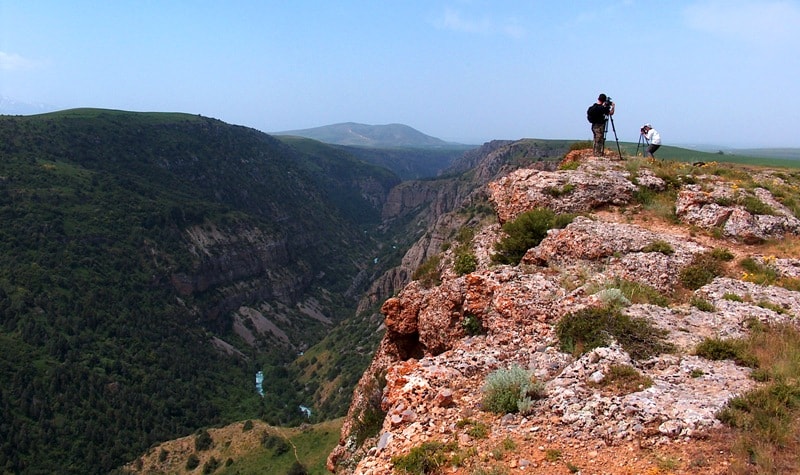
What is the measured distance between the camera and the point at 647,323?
393 inches

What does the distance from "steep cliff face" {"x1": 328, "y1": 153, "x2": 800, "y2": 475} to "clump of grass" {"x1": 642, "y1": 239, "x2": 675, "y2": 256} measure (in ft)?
0.12

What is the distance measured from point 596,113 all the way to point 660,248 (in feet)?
31.0

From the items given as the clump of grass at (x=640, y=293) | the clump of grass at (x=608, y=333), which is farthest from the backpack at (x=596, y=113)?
the clump of grass at (x=608, y=333)

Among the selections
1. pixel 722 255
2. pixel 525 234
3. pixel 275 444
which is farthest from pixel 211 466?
pixel 722 255

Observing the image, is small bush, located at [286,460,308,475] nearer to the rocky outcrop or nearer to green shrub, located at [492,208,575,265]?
green shrub, located at [492,208,575,265]

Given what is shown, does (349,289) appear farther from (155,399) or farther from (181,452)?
Answer: (181,452)

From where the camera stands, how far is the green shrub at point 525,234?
15.6 m

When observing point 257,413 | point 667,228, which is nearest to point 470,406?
point 667,228

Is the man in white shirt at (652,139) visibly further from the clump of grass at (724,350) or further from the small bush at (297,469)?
the small bush at (297,469)

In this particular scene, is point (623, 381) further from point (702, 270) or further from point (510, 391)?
point (702, 270)

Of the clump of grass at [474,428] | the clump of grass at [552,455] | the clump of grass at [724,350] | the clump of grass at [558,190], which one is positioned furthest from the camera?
the clump of grass at [558,190]

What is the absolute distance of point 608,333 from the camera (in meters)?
9.66

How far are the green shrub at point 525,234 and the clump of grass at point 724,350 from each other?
21.9 feet

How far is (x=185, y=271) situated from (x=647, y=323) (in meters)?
143
